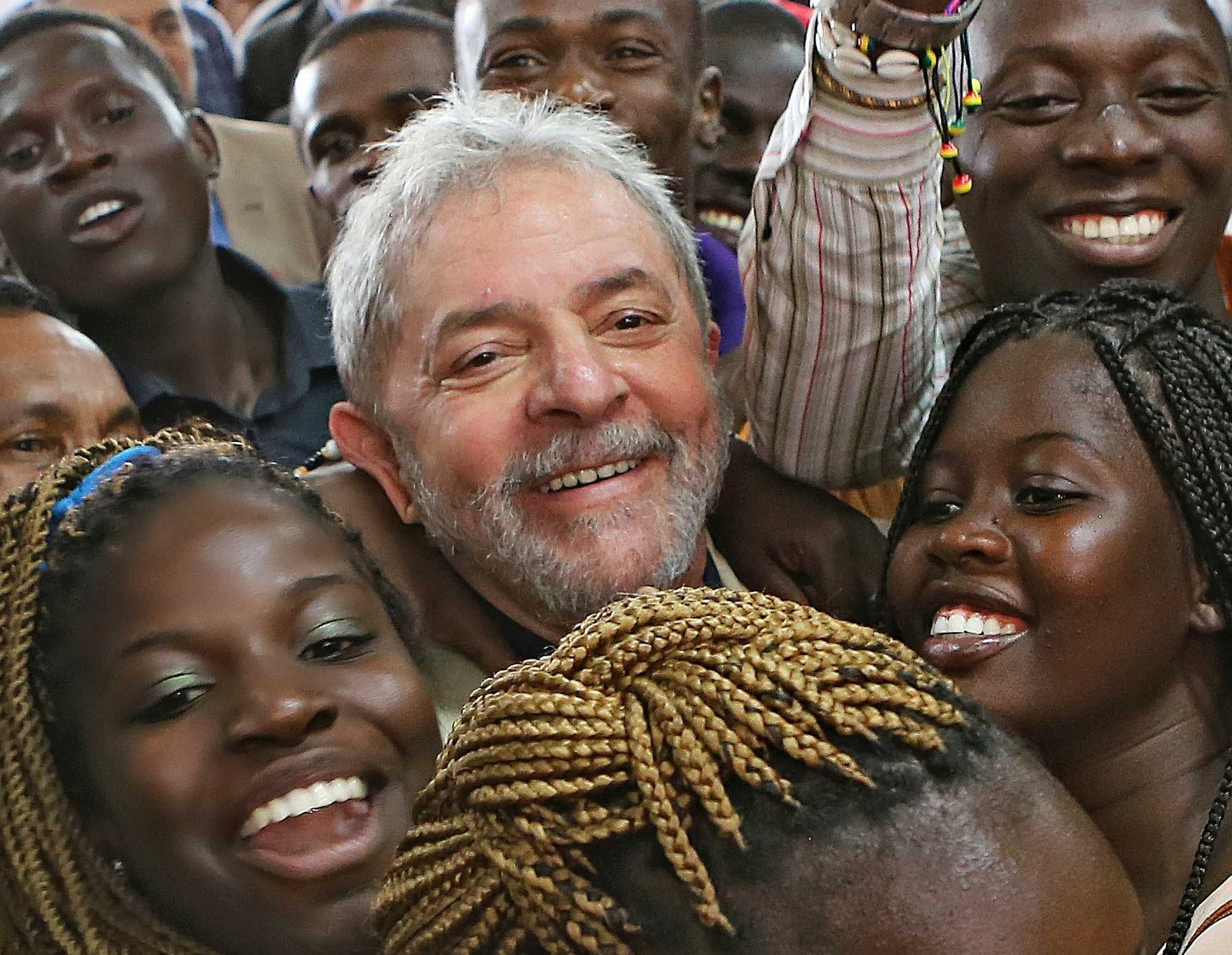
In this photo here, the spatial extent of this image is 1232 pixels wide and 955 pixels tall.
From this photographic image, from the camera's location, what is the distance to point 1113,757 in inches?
67.0

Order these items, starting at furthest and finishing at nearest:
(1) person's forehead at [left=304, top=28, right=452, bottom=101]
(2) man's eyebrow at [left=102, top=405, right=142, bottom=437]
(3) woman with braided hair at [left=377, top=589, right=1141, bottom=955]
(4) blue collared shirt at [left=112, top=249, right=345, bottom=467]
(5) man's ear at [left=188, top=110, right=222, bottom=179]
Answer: (5) man's ear at [left=188, top=110, right=222, bottom=179], (1) person's forehead at [left=304, top=28, right=452, bottom=101], (4) blue collared shirt at [left=112, top=249, right=345, bottom=467], (2) man's eyebrow at [left=102, top=405, right=142, bottom=437], (3) woman with braided hair at [left=377, top=589, right=1141, bottom=955]

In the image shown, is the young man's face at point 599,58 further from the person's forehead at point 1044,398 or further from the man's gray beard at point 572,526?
the person's forehead at point 1044,398

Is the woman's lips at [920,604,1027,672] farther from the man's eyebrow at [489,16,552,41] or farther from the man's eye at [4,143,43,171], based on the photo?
the man's eye at [4,143,43,171]

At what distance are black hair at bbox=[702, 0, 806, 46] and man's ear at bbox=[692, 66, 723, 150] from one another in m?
0.25

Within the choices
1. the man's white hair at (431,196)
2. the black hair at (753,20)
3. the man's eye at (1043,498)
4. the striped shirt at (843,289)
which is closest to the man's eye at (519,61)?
the man's white hair at (431,196)

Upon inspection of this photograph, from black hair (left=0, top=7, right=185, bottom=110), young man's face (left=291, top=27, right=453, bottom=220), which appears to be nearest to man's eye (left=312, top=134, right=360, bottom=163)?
young man's face (left=291, top=27, right=453, bottom=220)

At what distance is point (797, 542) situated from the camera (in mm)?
2141

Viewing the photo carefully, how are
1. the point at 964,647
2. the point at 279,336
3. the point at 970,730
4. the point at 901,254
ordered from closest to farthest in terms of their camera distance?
1. the point at 970,730
2. the point at 964,647
3. the point at 901,254
4. the point at 279,336

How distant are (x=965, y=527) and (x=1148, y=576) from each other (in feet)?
0.63

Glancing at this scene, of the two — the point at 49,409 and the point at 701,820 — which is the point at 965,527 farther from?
the point at 49,409

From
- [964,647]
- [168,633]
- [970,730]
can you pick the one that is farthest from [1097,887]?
[168,633]

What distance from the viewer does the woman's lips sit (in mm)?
1673

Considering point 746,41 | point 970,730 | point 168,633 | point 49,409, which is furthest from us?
point 746,41

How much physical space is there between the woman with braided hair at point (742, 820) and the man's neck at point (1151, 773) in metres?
0.58
